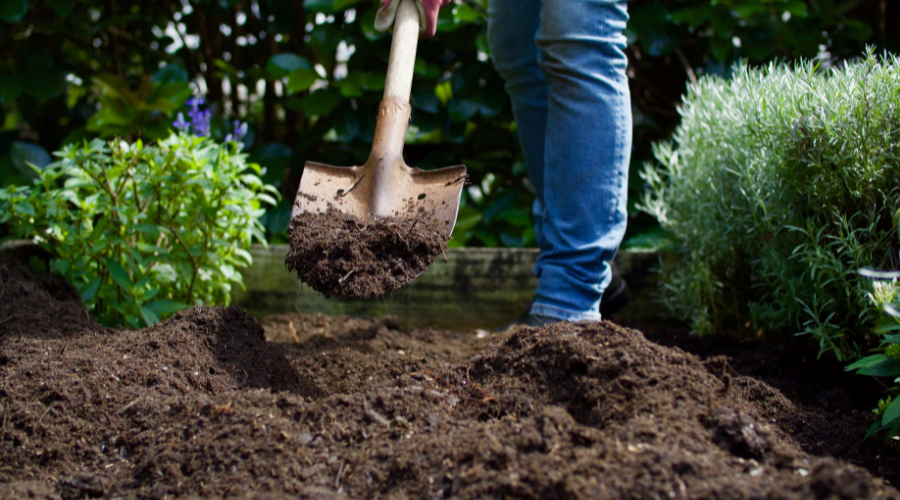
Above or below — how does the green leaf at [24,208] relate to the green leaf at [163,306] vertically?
above

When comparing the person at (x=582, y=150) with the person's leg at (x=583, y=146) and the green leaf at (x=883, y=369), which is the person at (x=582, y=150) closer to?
the person's leg at (x=583, y=146)

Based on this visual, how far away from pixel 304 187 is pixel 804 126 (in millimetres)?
1407

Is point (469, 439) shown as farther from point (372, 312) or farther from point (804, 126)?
point (372, 312)

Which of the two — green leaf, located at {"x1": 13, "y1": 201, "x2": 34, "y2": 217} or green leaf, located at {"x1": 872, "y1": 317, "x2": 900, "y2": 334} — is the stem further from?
green leaf, located at {"x1": 872, "y1": 317, "x2": 900, "y2": 334}

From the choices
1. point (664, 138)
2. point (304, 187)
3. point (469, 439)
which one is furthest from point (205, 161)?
point (664, 138)

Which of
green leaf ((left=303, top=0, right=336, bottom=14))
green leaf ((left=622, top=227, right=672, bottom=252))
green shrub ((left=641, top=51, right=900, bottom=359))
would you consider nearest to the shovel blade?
green shrub ((left=641, top=51, right=900, bottom=359))

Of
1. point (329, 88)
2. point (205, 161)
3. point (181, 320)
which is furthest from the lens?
point (329, 88)

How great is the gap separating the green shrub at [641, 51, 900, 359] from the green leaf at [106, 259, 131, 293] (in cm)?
192

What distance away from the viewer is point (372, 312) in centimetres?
252

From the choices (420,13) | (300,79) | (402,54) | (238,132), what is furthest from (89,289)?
(300,79)

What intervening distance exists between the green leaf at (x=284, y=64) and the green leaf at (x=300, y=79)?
3 centimetres

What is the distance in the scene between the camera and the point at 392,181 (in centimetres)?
179

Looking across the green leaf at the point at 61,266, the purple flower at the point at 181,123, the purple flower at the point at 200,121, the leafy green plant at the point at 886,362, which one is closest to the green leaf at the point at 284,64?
the purple flower at the point at 200,121

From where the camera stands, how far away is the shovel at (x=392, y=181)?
1.74m
